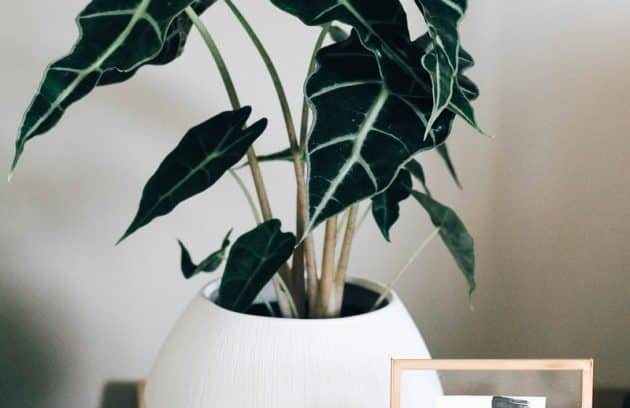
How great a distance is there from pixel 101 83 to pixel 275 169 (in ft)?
1.54

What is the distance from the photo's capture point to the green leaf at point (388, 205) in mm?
626

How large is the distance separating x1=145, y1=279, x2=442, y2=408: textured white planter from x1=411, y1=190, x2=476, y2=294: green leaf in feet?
0.41

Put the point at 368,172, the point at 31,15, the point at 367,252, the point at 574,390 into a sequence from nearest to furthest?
the point at 368,172 < the point at 574,390 < the point at 31,15 < the point at 367,252

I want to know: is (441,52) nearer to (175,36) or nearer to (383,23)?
(383,23)

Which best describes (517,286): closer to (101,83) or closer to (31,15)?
(101,83)

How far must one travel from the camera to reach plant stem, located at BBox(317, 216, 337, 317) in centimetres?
69

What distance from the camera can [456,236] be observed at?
0.75m

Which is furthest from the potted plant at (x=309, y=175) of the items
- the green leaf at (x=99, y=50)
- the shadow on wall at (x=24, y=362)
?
the shadow on wall at (x=24, y=362)

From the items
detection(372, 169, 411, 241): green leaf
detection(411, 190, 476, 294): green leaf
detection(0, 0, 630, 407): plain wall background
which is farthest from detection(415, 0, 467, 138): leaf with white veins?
detection(0, 0, 630, 407): plain wall background

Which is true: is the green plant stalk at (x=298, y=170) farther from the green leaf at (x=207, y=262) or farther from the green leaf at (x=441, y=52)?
the green leaf at (x=441, y=52)

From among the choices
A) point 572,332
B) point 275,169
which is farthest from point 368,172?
point 572,332

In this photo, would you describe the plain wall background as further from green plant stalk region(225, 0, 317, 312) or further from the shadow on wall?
green plant stalk region(225, 0, 317, 312)

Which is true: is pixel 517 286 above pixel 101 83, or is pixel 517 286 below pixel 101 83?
below

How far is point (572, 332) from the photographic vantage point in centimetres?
106
